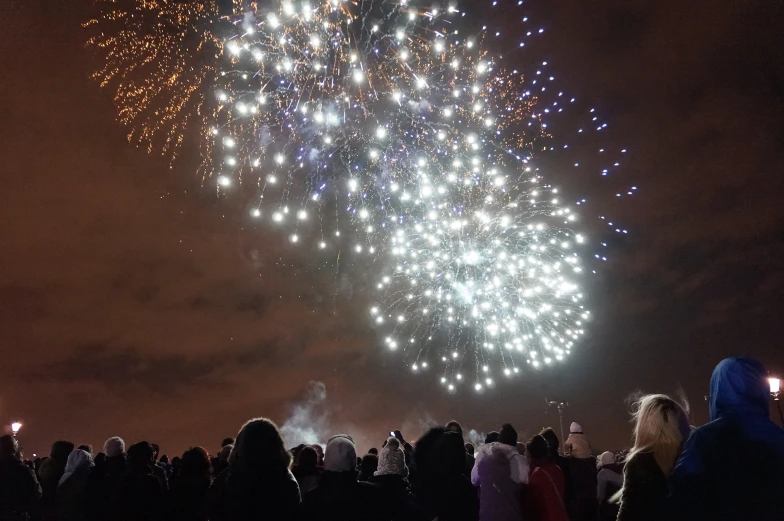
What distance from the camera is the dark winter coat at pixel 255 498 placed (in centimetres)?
453

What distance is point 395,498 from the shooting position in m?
5.50

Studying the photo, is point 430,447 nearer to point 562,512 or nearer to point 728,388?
point 562,512

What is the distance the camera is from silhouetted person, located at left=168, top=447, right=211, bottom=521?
525cm

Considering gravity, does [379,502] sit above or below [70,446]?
below

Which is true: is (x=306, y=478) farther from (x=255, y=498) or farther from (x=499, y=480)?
(x=499, y=480)

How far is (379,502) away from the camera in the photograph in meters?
5.10

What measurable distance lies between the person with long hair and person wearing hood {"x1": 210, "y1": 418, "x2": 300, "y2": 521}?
2.78 m

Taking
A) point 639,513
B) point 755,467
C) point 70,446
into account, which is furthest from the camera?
point 70,446

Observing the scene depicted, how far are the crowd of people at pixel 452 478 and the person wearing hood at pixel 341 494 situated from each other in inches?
0.4

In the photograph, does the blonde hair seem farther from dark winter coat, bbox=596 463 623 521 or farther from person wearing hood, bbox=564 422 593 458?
person wearing hood, bbox=564 422 593 458

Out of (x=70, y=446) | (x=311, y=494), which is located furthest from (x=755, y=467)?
(x=70, y=446)

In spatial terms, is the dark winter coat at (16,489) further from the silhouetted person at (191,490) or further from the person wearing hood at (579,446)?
the person wearing hood at (579,446)

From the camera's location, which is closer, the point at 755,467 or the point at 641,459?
the point at 755,467

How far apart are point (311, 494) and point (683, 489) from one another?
321 centimetres
